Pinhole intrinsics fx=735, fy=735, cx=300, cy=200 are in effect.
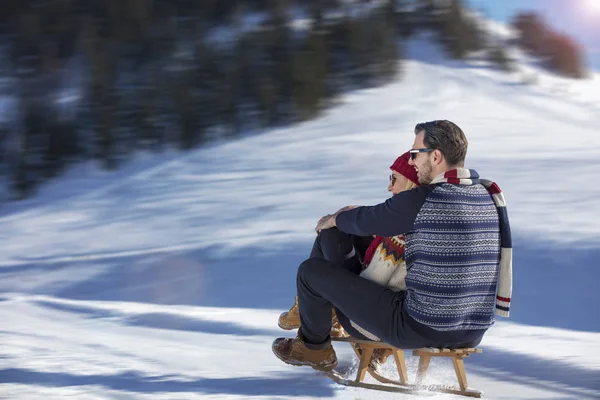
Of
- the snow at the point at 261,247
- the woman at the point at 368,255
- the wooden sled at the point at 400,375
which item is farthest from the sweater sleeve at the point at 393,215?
the snow at the point at 261,247

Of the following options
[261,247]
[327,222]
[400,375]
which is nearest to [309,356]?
[400,375]

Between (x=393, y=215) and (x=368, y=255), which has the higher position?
(x=393, y=215)

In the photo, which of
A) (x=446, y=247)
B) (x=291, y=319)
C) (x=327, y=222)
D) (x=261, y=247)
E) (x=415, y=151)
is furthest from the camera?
(x=261, y=247)

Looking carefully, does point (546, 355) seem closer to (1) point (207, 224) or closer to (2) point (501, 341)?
(2) point (501, 341)

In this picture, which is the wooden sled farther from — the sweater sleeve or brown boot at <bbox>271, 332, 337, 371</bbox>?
the sweater sleeve

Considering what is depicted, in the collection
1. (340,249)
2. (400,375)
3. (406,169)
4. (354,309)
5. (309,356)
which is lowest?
(400,375)

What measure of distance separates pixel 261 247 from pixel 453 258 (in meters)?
2.27

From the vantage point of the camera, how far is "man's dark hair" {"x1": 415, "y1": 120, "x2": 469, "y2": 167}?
74.7 inches

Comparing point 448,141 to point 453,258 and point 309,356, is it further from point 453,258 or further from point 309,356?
point 309,356

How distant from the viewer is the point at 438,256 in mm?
1857

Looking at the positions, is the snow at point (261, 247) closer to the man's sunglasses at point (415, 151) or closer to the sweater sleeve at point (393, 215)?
the sweater sleeve at point (393, 215)

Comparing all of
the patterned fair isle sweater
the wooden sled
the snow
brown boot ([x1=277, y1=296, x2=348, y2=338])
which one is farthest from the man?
the snow

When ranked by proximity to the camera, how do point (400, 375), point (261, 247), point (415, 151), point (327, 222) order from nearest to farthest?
point (415, 151) < point (327, 222) < point (400, 375) < point (261, 247)

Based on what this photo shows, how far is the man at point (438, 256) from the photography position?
184 cm
